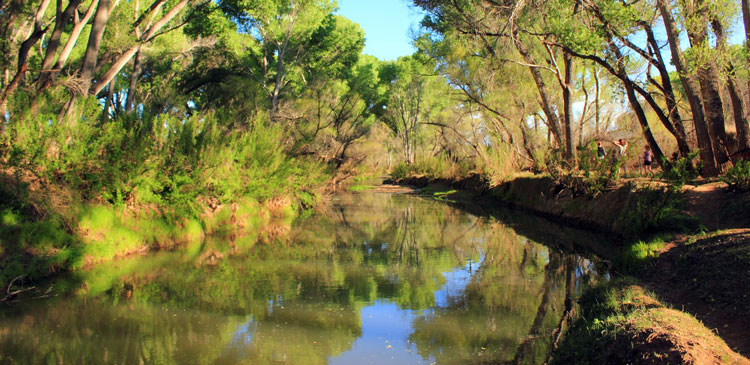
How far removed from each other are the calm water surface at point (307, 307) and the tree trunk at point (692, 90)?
13.0ft

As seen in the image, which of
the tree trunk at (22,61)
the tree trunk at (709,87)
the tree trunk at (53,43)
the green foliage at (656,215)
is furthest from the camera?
the tree trunk at (709,87)

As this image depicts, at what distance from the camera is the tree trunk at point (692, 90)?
11.9 metres

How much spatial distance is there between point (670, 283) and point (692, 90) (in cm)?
787

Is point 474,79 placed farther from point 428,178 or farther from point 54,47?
point 54,47

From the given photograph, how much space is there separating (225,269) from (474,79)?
66.2 feet

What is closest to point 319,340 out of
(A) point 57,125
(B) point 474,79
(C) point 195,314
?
(C) point 195,314

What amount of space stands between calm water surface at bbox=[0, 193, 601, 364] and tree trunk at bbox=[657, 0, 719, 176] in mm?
3950

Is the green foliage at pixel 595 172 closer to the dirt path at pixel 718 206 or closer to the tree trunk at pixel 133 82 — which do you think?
the dirt path at pixel 718 206

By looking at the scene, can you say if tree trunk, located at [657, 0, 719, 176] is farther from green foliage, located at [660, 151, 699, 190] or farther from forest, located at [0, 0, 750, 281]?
green foliage, located at [660, 151, 699, 190]

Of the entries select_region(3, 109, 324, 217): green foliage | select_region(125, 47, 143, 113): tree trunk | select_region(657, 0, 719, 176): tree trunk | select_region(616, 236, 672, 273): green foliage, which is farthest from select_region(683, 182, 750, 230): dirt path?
select_region(125, 47, 143, 113): tree trunk

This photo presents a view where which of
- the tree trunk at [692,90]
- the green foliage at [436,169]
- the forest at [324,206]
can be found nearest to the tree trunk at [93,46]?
the forest at [324,206]

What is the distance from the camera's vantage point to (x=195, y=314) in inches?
249

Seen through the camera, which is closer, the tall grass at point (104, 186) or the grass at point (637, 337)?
the grass at point (637, 337)

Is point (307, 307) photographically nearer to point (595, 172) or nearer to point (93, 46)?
point (93, 46)
